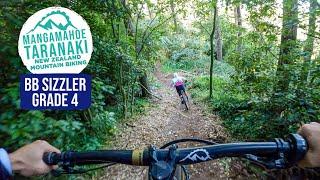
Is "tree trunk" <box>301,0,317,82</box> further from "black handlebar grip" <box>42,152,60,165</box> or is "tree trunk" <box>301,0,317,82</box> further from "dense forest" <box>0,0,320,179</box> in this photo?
"black handlebar grip" <box>42,152,60,165</box>

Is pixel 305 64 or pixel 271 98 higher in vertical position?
pixel 305 64

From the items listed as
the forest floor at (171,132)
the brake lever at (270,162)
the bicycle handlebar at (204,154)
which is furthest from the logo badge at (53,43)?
the brake lever at (270,162)

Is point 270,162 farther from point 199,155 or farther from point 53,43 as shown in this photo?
point 53,43

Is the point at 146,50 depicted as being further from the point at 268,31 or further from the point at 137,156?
the point at 137,156

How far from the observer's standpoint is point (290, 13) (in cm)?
781

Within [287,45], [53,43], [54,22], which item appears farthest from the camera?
[287,45]

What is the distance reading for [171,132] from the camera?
929cm

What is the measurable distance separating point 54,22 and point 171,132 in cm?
564

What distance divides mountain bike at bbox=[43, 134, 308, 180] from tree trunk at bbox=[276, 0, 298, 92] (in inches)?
252

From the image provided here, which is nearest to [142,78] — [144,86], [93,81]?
[144,86]

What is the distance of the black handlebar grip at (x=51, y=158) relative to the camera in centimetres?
151

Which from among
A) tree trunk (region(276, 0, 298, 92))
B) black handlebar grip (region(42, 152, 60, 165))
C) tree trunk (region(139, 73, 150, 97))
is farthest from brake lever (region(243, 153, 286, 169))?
tree trunk (region(139, 73, 150, 97))

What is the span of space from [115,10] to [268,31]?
16.3 ft

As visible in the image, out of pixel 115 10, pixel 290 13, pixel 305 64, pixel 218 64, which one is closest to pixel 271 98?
pixel 305 64
